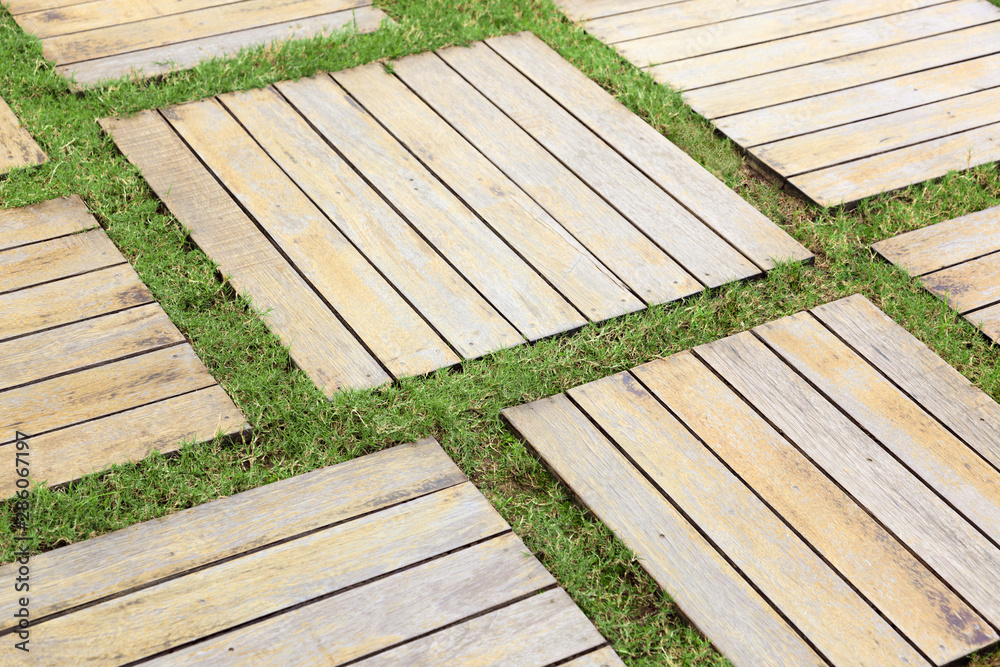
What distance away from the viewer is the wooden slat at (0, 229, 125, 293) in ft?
8.39

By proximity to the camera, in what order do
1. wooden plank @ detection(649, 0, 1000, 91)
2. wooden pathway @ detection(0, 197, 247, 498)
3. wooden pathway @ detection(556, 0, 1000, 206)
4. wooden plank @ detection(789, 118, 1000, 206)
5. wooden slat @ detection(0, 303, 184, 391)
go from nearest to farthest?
wooden pathway @ detection(0, 197, 247, 498) < wooden slat @ detection(0, 303, 184, 391) < wooden plank @ detection(789, 118, 1000, 206) < wooden pathway @ detection(556, 0, 1000, 206) < wooden plank @ detection(649, 0, 1000, 91)

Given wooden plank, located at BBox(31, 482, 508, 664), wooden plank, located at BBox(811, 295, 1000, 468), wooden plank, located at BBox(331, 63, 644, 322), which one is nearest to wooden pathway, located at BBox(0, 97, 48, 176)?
wooden plank, located at BBox(331, 63, 644, 322)

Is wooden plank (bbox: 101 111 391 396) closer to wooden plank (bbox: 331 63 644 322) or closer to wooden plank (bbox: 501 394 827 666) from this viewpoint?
wooden plank (bbox: 501 394 827 666)

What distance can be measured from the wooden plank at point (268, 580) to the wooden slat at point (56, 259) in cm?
107

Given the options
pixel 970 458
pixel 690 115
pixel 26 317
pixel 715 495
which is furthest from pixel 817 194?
pixel 26 317

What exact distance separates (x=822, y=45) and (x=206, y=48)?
238cm

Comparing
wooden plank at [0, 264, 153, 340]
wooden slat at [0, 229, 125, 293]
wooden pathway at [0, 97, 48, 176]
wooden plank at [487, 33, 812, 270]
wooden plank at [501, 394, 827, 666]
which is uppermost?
wooden plank at [487, 33, 812, 270]

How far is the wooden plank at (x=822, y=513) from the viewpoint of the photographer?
1.94 meters

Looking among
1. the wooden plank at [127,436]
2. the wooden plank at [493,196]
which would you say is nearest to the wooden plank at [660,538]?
the wooden plank at [493,196]

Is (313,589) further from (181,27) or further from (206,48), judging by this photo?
(181,27)

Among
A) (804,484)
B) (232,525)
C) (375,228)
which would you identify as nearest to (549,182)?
(375,228)

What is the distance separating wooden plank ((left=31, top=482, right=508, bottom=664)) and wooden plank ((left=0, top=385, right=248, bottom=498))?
355 mm

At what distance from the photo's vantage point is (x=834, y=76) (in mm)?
3639

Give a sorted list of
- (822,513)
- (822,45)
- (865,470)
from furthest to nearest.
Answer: (822,45), (865,470), (822,513)
